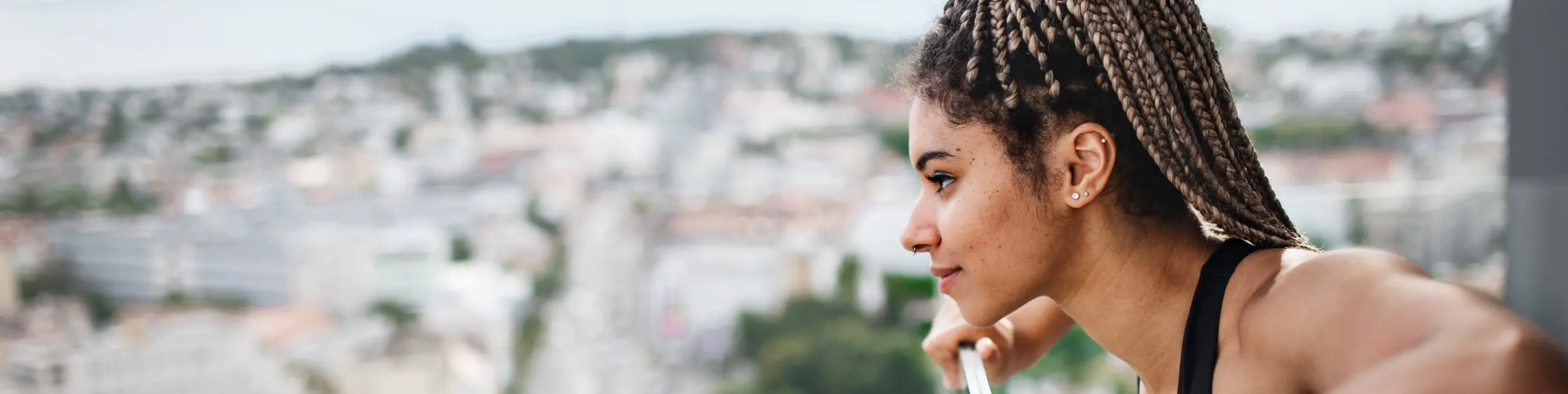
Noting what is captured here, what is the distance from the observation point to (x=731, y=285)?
1241 cm

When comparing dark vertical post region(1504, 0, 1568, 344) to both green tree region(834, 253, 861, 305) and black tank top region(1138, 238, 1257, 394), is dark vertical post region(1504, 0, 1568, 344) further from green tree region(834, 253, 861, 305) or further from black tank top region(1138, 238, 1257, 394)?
green tree region(834, 253, 861, 305)

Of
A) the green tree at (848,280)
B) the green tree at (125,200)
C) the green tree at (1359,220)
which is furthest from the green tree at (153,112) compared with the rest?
the green tree at (1359,220)

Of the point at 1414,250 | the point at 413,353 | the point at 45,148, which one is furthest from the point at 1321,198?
the point at 45,148

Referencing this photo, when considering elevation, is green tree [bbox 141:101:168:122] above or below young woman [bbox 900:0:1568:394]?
above

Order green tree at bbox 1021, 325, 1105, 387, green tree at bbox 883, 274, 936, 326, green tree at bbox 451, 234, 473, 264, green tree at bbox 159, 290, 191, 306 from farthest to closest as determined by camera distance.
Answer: green tree at bbox 451, 234, 473, 264 → green tree at bbox 159, 290, 191, 306 → green tree at bbox 883, 274, 936, 326 → green tree at bbox 1021, 325, 1105, 387

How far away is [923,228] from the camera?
2.29 ft

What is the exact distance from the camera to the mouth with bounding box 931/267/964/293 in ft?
2.27

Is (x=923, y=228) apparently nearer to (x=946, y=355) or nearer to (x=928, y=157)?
(x=928, y=157)

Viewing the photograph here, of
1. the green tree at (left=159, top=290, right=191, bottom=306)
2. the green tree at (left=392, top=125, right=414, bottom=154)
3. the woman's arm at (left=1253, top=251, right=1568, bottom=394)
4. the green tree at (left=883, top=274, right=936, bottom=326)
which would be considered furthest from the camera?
the green tree at (left=392, top=125, right=414, bottom=154)

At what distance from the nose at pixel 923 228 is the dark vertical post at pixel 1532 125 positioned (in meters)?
0.42

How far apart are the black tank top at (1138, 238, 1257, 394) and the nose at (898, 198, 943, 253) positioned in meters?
0.16

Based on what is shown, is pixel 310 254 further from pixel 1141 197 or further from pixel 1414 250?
pixel 1141 197

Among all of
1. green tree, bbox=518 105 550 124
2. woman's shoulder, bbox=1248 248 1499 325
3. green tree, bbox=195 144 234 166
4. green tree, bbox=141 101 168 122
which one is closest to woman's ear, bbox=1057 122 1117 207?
woman's shoulder, bbox=1248 248 1499 325

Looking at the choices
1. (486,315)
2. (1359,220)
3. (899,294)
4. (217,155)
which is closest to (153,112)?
(217,155)
